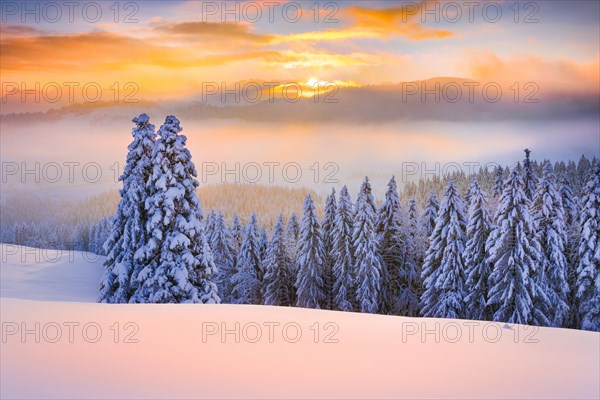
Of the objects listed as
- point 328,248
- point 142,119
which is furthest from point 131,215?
point 328,248

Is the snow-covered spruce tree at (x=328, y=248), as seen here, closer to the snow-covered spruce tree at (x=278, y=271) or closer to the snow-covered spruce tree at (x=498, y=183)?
the snow-covered spruce tree at (x=278, y=271)

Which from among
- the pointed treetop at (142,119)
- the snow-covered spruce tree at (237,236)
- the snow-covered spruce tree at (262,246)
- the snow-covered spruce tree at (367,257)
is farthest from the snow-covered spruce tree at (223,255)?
the pointed treetop at (142,119)

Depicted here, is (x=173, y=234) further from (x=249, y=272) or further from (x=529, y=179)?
(x=529, y=179)

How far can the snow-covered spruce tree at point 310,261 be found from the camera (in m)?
52.8

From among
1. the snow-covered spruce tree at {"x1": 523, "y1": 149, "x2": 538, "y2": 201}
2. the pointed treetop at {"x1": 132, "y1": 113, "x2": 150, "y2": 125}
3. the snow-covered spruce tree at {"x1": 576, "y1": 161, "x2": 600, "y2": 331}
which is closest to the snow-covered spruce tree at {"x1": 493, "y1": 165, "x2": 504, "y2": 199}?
the snow-covered spruce tree at {"x1": 523, "y1": 149, "x2": 538, "y2": 201}

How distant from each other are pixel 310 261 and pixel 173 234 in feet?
83.0

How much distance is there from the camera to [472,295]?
44.0 metres

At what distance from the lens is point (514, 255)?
41812mm

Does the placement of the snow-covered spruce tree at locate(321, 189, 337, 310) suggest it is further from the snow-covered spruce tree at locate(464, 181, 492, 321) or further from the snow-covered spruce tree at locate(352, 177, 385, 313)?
the snow-covered spruce tree at locate(464, 181, 492, 321)

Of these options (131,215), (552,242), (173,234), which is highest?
(131,215)

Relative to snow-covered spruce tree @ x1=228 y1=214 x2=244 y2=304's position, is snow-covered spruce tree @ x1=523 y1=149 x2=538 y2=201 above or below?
above

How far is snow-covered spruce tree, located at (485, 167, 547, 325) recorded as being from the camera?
41.6 m

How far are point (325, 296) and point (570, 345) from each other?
40494mm

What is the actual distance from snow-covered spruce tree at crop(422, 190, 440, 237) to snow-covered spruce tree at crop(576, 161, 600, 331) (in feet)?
35.4
